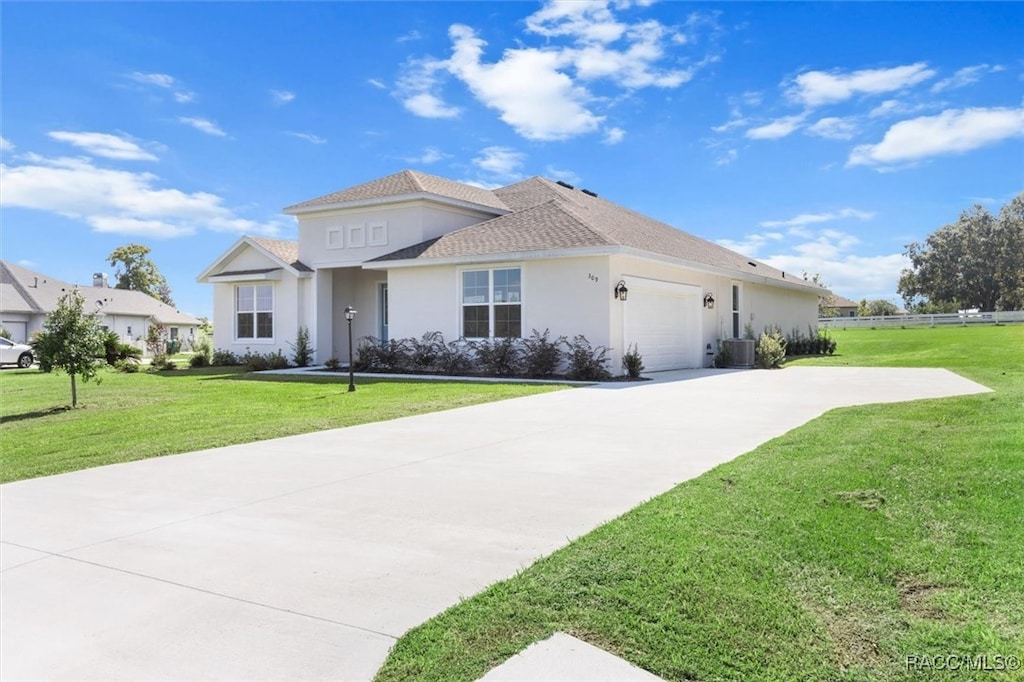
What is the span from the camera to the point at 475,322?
1778 cm

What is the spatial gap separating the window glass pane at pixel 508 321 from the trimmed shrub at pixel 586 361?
5.25 ft

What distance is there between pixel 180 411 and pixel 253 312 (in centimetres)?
1277

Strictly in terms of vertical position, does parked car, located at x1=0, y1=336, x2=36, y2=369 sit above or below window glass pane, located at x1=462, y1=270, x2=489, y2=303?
below

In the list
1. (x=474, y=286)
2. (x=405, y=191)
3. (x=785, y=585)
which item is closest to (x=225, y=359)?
(x=405, y=191)

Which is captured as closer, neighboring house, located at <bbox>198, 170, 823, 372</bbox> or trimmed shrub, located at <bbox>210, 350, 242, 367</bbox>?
neighboring house, located at <bbox>198, 170, 823, 372</bbox>

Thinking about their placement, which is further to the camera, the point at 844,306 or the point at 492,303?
the point at 844,306

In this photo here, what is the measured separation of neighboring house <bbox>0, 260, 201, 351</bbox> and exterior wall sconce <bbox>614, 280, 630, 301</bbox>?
85.2 feet

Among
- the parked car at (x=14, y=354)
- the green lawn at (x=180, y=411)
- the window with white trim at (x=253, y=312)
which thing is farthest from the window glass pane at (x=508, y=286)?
the parked car at (x=14, y=354)

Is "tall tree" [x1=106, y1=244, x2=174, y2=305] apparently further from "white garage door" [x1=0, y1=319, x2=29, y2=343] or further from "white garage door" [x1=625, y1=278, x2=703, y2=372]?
"white garage door" [x1=625, y1=278, x2=703, y2=372]

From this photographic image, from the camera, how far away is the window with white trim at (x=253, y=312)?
22594mm

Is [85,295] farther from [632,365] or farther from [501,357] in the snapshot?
[632,365]

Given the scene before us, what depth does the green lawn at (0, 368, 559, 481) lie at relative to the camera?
749cm

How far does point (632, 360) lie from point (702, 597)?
13.1 metres

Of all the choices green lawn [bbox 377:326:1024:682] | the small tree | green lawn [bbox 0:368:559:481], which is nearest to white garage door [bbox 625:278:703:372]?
green lawn [bbox 0:368:559:481]
